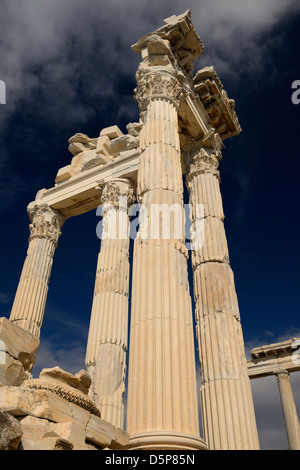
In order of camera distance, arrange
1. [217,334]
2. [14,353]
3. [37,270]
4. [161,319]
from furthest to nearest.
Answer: [37,270] → [217,334] → [161,319] → [14,353]

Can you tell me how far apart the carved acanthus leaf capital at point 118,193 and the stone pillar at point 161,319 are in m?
9.15

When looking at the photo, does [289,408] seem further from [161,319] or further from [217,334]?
[161,319]

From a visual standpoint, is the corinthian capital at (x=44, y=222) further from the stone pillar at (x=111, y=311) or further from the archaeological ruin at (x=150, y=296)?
the stone pillar at (x=111, y=311)

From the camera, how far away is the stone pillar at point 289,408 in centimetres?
3152

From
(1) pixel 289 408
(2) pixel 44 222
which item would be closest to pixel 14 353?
(2) pixel 44 222

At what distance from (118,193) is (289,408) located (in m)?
22.8

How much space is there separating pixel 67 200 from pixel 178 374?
19152mm

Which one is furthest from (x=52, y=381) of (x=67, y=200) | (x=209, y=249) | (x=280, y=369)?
(x=280, y=369)

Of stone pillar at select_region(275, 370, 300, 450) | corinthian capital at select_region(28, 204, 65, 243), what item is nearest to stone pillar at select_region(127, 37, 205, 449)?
corinthian capital at select_region(28, 204, 65, 243)

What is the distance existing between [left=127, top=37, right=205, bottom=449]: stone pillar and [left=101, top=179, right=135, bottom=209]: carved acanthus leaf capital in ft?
30.0

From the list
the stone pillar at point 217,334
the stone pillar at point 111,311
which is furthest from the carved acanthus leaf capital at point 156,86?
the stone pillar at point 111,311

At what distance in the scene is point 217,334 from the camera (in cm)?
1439
